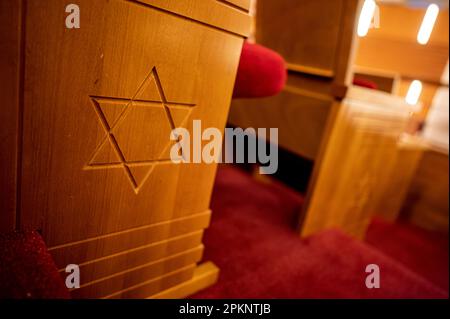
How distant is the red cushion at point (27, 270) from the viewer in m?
0.37

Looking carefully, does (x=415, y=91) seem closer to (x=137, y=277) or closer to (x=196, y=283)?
(x=196, y=283)

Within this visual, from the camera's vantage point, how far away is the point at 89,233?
582 mm

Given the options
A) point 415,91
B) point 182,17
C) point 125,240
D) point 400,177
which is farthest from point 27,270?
point 415,91

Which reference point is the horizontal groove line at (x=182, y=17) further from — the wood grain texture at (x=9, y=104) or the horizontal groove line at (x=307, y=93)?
the horizontal groove line at (x=307, y=93)

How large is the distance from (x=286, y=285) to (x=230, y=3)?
0.85 meters

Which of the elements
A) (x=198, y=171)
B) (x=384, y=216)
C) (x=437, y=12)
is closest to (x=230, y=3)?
(x=198, y=171)

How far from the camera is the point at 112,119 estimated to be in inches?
20.8

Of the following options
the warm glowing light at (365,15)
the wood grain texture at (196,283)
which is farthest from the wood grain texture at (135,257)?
the warm glowing light at (365,15)

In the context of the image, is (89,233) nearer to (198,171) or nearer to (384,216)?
(198,171)

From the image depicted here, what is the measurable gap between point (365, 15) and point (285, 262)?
0.98m

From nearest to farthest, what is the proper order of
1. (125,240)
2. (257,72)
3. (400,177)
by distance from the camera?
(125,240) < (257,72) < (400,177)
